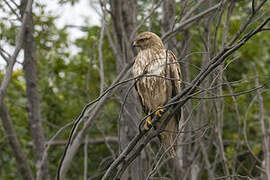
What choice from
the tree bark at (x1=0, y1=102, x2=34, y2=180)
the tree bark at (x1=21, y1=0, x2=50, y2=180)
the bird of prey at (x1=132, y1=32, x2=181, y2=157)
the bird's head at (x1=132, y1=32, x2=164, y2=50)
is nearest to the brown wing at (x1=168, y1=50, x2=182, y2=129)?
the bird of prey at (x1=132, y1=32, x2=181, y2=157)

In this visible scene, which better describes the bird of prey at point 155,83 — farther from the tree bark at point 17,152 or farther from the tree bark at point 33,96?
the tree bark at point 17,152

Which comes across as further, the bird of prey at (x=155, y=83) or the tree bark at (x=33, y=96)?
the tree bark at (x=33, y=96)

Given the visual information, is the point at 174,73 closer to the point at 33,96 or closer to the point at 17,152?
the point at 33,96

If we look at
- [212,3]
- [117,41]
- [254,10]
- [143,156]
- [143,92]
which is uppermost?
[212,3]

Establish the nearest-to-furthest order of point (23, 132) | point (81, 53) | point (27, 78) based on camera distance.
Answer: point (27, 78), point (23, 132), point (81, 53)

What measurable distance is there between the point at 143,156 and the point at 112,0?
1.86 meters

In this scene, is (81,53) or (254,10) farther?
(81,53)

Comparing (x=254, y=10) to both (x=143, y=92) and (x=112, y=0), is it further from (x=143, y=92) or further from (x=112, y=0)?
(x=112, y=0)

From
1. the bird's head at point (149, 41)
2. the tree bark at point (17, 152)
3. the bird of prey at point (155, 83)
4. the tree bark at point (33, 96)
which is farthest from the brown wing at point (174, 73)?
the tree bark at point (17, 152)

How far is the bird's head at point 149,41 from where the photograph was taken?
412 centimetres

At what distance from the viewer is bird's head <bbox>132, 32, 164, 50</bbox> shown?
412cm

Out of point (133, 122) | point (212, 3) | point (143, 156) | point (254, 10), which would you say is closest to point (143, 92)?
point (133, 122)

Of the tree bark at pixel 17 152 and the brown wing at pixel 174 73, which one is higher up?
the brown wing at pixel 174 73

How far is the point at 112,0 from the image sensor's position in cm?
459
